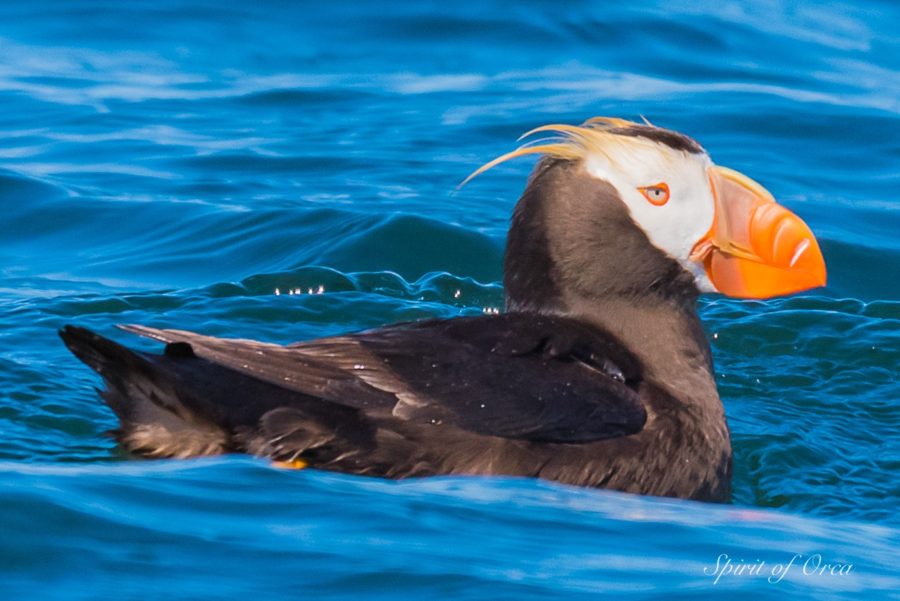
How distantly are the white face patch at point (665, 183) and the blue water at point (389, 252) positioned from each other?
32.8 inches

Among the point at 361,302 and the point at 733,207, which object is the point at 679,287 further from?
the point at 361,302

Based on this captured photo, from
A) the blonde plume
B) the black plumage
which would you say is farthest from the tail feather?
the blonde plume

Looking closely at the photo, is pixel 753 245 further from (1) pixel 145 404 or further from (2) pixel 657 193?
(1) pixel 145 404

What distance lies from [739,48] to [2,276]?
6030mm

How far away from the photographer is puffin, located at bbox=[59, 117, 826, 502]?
4293mm

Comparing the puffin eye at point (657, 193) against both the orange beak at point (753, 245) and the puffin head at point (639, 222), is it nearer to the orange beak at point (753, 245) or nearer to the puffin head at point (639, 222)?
the puffin head at point (639, 222)

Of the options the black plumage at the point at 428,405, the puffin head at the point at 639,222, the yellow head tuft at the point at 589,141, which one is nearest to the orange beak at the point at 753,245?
the puffin head at the point at 639,222

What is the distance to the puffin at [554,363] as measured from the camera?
4.29 metres

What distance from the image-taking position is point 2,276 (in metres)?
7.07

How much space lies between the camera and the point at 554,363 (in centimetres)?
449

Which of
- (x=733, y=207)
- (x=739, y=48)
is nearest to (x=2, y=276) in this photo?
(x=733, y=207)

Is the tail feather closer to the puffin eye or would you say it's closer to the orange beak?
the puffin eye

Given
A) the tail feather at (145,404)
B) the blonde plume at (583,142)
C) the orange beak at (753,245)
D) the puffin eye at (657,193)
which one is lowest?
the tail feather at (145,404)

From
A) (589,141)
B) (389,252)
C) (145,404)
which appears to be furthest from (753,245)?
(389,252)
